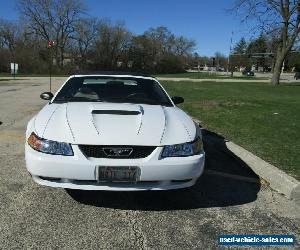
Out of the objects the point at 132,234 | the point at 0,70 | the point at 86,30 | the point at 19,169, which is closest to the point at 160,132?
the point at 132,234

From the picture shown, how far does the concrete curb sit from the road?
0.13 m

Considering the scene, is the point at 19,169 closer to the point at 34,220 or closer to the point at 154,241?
the point at 34,220

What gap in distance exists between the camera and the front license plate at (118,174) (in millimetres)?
3885

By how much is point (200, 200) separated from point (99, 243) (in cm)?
152

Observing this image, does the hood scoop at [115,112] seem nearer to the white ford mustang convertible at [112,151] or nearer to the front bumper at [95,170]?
the white ford mustang convertible at [112,151]

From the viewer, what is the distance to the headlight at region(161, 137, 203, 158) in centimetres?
406

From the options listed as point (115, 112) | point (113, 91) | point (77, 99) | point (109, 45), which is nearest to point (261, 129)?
point (113, 91)

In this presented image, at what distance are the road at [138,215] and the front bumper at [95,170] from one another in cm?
31

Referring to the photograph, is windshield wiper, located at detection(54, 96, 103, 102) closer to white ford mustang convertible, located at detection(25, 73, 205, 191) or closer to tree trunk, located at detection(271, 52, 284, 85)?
white ford mustang convertible, located at detection(25, 73, 205, 191)

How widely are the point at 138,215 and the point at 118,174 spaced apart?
507mm

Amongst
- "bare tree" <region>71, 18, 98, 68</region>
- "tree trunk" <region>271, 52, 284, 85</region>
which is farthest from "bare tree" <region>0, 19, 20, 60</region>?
"tree trunk" <region>271, 52, 284, 85</region>

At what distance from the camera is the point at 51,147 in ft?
13.1

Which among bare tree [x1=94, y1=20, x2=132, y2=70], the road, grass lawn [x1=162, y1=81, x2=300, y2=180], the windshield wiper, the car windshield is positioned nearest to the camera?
the road

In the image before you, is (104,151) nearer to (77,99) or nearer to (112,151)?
(112,151)
